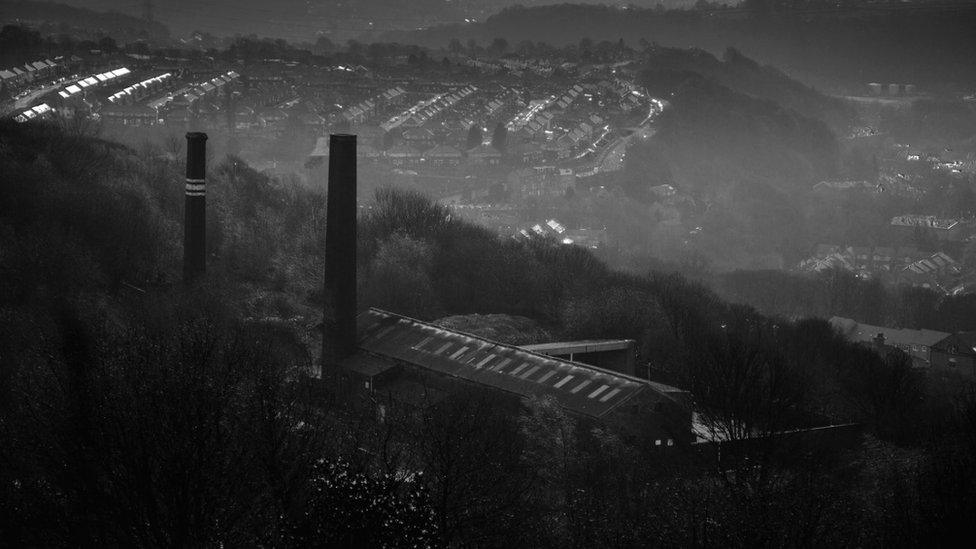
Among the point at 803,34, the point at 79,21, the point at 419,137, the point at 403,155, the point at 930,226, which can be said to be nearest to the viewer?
the point at 403,155

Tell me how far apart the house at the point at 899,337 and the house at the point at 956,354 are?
17cm

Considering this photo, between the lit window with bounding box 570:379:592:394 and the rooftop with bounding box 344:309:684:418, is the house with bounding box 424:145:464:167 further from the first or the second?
the lit window with bounding box 570:379:592:394

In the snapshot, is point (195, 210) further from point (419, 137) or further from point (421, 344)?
point (419, 137)

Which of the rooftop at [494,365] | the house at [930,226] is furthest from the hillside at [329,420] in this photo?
the house at [930,226]

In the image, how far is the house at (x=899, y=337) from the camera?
118 ft

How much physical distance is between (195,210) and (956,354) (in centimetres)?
1846

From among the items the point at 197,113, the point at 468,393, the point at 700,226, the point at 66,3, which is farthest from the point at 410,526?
the point at 66,3

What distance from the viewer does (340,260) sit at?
24891mm

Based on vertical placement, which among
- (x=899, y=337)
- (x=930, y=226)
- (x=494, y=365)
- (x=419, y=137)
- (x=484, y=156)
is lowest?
(x=930, y=226)

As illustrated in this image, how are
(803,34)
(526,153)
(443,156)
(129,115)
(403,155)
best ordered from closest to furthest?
1. (129,115)
2. (403,155)
3. (443,156)
4. (526,153)
5. (803,34)

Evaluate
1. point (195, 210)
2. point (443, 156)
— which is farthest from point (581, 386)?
point (443, 156)

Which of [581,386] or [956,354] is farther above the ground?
[581,386]

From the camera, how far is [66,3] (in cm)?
9006

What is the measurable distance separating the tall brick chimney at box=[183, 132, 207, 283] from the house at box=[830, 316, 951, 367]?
15125mm
